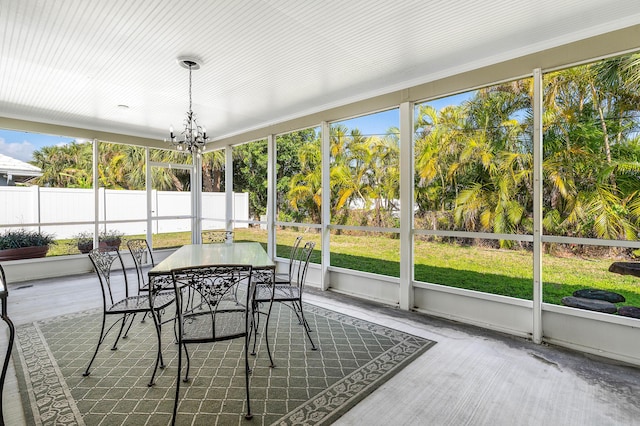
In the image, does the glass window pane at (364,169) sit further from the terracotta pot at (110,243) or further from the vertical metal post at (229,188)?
the terracotta pot at (110,243)

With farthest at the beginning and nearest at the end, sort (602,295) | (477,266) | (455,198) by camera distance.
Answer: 1. (477,266)
2. (455,198)
3. (602,295)

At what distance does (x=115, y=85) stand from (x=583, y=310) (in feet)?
18.2

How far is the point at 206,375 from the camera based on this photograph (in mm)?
2432

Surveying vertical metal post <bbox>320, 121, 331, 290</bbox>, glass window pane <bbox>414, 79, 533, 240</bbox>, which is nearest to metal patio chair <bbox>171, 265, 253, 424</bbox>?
vertical metal post <bbox>320, 121, 331, 290</bbox>

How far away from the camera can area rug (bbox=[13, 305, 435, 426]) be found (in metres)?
1.97

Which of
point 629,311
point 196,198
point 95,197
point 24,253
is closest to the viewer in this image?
point 629,311

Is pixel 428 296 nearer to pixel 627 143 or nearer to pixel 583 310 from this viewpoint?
pixel 583 310

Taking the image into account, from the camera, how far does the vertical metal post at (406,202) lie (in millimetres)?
3979

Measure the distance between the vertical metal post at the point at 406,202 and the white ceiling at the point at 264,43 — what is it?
1.54 ft

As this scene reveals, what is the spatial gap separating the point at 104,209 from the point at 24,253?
1.41 m

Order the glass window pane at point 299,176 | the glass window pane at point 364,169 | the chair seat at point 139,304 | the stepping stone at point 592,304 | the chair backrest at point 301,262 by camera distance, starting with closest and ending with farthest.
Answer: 1. the chair seat at point 139,304
2. the stepping stone at point 592,304
3. the chair backrest at point 301,262
4. the glass window pane at point 364,169
5. the glass window pane at point 299,176

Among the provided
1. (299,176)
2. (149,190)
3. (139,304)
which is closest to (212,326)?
(139,304)

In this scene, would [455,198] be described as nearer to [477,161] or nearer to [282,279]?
[477,161]

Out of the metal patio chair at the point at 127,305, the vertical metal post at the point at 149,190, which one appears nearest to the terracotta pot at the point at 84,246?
the vertical metal post at the point at 149,190
